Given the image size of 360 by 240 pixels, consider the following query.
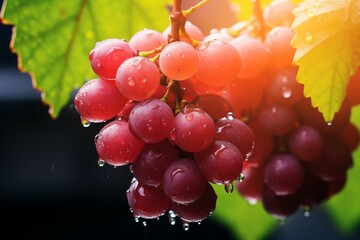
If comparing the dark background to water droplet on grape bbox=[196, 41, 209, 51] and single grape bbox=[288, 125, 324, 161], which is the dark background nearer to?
single grape bbox=[288, 125, 324, 161]

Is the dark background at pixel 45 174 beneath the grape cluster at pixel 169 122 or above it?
beneath

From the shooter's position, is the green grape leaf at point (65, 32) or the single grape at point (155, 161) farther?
the green grape leaf at point (65, 32)

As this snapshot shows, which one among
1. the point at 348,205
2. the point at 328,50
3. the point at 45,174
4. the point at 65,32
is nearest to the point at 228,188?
the point at 328,50

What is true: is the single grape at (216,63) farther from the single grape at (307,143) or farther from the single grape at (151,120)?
the single grape at (307,143)

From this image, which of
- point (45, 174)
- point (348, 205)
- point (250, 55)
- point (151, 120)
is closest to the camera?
point (151, 120)

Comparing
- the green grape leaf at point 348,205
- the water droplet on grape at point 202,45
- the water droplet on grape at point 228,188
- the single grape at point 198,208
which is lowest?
the green grape leaf at point 348,205

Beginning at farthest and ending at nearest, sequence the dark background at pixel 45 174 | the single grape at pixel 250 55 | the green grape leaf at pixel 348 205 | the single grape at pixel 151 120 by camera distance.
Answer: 1. the dark background at pixel 45 174
2. the green grape leaf at pixel 348 205
3. the single grape at pixel 250 55
4. the single grape at pixel 151 120

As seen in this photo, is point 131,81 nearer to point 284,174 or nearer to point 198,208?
point 198,208

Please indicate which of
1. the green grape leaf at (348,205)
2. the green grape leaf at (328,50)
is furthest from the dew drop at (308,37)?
the green grape leaf at (348,205)
